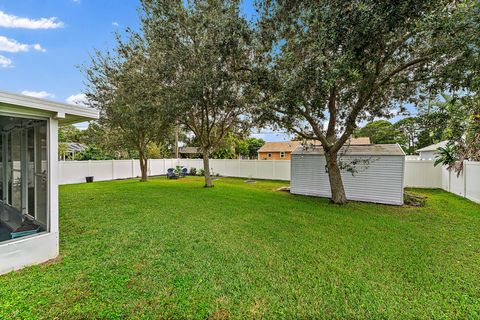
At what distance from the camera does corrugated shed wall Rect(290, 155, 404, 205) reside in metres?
7.88

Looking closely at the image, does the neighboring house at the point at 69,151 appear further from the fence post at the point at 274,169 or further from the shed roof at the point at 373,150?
the shed roof at the point at 373,150

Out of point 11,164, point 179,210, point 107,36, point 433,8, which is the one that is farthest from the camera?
point 107,36

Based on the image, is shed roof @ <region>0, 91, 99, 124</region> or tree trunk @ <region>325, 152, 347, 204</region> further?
tree trunk @ <region>325, 152, 347, 204</region>

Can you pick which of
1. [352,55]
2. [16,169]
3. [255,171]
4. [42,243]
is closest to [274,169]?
[255,171]

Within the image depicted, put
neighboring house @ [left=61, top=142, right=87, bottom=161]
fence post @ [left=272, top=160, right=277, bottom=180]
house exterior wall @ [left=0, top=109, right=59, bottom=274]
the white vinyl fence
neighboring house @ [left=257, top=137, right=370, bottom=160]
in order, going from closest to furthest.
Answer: house exterior wall @ [left=0, top=109, right=59, bottom=274] → the white vinyl fence → fence post @ [left=272, top=160, right=277, bottom=180] → neighboring house @ [left=61, top=142, right=87, bottom=161] → neighboring house @ [left=257, top=137, right=370, bottom=160]

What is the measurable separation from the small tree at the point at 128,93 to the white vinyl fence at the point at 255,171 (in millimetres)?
3222

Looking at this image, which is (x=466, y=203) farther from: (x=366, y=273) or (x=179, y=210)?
(x=179, y=210)

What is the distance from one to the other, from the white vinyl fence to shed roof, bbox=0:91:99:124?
36.1ft

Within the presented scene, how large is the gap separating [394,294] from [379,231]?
263cm

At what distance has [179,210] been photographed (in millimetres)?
6809

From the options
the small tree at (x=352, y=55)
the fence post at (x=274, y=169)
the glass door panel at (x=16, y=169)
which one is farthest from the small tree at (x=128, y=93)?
the fence post at (x=274, y=169)

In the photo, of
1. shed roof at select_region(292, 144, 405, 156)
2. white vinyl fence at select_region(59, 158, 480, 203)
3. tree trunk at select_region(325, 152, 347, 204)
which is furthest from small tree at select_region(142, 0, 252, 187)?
white vinyl fence at select_region(59, 158, 480, 203)

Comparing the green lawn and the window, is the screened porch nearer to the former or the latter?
the window

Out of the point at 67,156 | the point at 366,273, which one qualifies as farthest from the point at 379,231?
the point at 67,156
